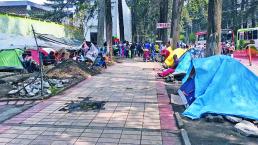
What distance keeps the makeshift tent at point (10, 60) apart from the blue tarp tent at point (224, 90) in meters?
11.1

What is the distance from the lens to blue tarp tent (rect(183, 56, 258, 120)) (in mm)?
8569

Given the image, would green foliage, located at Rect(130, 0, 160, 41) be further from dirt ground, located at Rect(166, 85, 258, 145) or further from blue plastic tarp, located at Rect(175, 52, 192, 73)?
dirt ground, located at Rect(166, 85, 258, 145)

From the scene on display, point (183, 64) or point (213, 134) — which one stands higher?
point (183, 64)

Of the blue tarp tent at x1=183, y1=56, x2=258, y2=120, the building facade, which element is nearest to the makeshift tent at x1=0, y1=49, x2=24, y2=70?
the blue tarp tent at x1=183, y1=56, x2=258, y2=120

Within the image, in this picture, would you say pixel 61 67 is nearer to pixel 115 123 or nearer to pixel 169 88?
pixel 169 88

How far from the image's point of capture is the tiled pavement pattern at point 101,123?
682 cm

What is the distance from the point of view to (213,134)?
23.8ft

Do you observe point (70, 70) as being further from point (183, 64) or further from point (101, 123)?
point (101, 123)

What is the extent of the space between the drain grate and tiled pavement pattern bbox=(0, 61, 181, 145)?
0.18 meters

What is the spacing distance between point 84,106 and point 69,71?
6.76 meters

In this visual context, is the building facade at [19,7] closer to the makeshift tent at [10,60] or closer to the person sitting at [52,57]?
the person sitting at [52,57]


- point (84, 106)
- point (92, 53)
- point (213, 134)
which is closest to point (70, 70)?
point (92, 53)

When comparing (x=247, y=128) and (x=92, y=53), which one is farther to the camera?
(x=92, y=53)

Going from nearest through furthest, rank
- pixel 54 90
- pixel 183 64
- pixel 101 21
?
pixel 54 90 → pixel 183 64 → pixel 101 21
